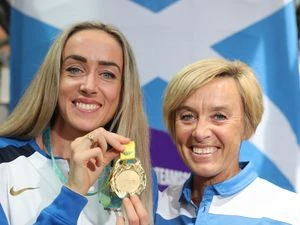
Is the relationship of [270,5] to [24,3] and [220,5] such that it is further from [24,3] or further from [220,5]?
[24,3]

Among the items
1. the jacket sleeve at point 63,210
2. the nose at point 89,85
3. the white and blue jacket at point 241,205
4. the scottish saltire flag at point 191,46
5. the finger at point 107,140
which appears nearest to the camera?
the jacket sleeve at point 63,210

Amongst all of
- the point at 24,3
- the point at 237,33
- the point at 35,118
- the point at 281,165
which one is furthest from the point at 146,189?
the point at 24,3

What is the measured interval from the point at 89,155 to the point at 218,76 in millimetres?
600

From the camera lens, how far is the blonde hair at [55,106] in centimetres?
173

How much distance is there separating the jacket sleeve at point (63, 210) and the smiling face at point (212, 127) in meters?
0.49

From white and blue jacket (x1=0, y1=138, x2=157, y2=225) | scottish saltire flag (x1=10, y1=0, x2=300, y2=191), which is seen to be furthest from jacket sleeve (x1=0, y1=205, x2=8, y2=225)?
scottish saltire flag (x1=10, y1=0, x2=300, y2=191)

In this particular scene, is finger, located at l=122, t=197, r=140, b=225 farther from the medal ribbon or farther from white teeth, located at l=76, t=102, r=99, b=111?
white teeth, located at l=76, t=102, r=99, b=111

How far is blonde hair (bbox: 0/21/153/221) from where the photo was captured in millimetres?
1727

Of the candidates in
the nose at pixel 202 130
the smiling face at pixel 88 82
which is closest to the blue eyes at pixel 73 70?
the smiling face at pixel 88 82

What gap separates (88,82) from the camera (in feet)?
5.57

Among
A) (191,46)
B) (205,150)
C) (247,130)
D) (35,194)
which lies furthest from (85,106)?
(191,46)

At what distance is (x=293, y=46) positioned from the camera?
273 cm

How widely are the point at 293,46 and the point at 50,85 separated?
1635mm

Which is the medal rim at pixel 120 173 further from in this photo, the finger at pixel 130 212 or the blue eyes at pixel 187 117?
the blue eyes at pixel 187 117
